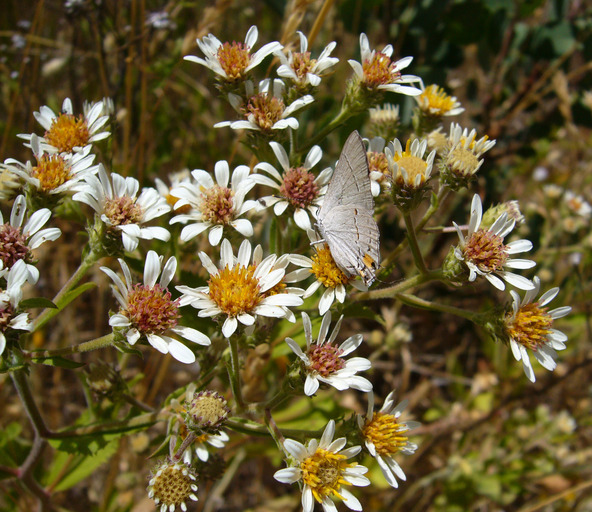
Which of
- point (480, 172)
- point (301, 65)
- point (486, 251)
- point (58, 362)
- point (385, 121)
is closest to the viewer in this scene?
point (58, 362)

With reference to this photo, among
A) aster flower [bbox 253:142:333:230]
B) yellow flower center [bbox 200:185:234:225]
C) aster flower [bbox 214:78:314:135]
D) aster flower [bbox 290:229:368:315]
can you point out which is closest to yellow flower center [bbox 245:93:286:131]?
aster flower [bbox 214:78:314:135]

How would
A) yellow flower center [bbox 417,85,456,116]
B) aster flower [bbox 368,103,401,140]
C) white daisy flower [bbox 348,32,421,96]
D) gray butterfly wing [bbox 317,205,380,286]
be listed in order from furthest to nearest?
aster flower [bbox 368,103,401,140] → yellow flower center [bbox 417,85,456,116] → white daisy flower [bbox 348,32,421,96] → gray butterfly wing [bbox 317,205,380,286]

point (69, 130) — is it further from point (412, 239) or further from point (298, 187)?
point (412, 239)

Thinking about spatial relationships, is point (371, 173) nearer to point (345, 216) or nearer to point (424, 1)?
point (345, 216)

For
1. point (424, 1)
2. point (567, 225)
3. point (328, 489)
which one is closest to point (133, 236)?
point (328, 489)

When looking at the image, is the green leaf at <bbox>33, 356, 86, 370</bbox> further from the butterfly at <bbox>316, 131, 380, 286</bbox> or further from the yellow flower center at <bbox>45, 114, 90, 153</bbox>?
the butterfly at <bbox>316, 131, 380, 286</bbox>

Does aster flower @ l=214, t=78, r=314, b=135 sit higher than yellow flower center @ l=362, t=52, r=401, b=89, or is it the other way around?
yellow flower center @ l=362, t=52, r=401, b=89

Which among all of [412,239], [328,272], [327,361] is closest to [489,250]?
[412,239]

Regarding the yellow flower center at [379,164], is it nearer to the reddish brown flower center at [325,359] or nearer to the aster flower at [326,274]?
the aster flower at [326,274]
